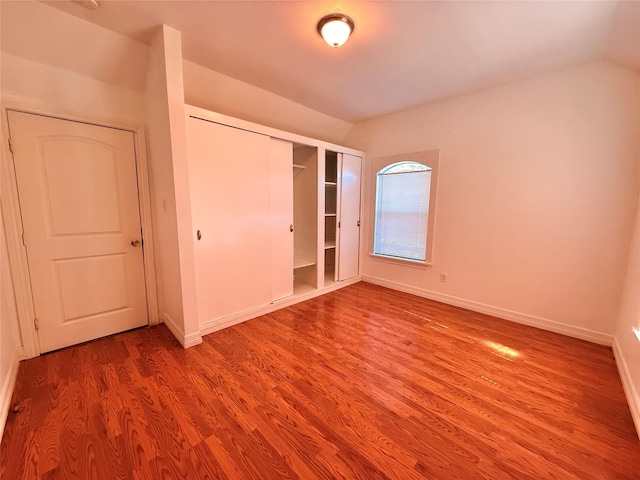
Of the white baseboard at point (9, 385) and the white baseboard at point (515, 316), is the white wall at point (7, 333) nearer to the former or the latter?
the white baseboard at point (9, 385)

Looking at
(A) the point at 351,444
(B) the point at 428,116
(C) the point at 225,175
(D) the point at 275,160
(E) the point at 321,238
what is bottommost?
(A) the point at 351,444

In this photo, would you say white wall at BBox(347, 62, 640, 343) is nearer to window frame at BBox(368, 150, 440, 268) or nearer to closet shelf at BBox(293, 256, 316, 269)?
window frame at BBox(368, 150, 440, 268)

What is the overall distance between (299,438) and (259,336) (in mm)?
1196

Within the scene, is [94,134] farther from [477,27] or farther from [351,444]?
[477,27]

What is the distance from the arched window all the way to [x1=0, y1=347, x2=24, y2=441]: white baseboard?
12.9ft

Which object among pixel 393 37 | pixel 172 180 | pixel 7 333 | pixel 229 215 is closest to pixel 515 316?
pixel 393 37

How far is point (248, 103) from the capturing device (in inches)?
115

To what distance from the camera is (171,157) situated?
2078 mm

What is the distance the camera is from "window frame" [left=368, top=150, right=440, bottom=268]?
3.34 metres

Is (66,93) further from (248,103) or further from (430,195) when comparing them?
(430,195)

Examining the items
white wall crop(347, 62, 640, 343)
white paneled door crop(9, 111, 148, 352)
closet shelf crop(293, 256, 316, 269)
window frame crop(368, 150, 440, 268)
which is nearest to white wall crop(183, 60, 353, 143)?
white paneled door crop(9, 111, 148, 352)

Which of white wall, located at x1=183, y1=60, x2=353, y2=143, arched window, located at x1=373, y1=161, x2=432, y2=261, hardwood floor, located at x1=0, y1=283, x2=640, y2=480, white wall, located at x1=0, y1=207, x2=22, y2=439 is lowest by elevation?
hardwood floor, located at x1=0, y1=283, x2=640, y2=480

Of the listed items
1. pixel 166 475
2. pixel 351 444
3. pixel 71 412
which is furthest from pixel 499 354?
pixel 71 412

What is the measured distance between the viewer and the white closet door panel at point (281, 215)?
115 inches
